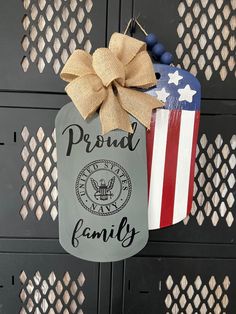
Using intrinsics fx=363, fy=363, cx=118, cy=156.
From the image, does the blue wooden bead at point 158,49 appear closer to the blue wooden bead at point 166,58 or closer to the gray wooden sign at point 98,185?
the blue wooden bead at point 166,58

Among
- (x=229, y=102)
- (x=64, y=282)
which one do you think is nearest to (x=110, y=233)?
(x=64, y=282)

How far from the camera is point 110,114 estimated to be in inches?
19.8

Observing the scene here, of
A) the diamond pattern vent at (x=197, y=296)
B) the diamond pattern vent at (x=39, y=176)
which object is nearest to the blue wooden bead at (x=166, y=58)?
the diamond pattern vent at (x=39, y=176)

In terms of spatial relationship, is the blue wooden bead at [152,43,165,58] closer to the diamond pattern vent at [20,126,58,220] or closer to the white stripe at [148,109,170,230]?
the white stripe at [148,109,170,230]

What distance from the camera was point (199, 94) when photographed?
1.76 feet

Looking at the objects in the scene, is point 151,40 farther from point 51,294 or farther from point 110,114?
point 51,294

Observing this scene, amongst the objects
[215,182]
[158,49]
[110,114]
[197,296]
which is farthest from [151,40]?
[197,296]

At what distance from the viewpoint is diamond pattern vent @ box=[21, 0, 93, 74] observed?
1.89 ft

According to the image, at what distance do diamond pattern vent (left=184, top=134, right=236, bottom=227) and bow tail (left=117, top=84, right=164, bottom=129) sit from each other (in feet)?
0.41

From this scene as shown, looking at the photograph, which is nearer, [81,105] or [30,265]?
[81,105]

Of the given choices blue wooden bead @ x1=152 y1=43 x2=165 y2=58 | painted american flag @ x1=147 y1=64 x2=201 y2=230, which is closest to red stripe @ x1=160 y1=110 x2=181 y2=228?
painted american flag @ x1=147 y1=64 x2=201 y2=230

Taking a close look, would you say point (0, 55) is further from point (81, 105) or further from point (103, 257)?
point (103, 257)

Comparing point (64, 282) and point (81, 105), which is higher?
point (81, 105)

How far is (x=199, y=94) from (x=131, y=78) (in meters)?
0.11
